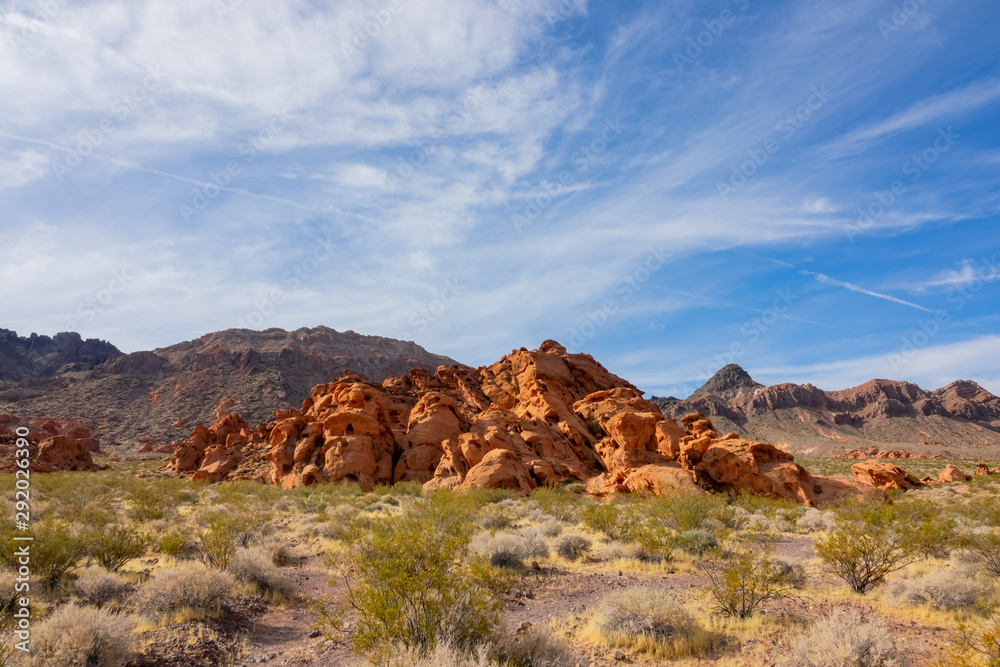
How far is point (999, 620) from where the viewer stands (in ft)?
20.0

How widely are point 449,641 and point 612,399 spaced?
3861cm

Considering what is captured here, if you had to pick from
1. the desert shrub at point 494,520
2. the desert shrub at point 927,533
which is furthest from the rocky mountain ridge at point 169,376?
the desert shrub at point 927,533

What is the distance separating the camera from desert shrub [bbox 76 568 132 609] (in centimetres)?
866

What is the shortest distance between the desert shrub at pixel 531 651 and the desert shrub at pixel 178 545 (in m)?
9.17

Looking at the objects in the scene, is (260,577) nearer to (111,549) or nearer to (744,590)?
(111,549)

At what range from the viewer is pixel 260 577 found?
10422mm

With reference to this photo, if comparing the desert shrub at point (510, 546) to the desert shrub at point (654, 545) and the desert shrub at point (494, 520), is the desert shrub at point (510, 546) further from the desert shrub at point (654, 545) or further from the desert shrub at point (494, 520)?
the desert shrub at point (494, 520)

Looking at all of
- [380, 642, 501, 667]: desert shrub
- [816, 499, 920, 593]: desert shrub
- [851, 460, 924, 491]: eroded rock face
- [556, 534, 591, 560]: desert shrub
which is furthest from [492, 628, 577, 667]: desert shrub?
[851, 460, 924, 491]: eroded rock face

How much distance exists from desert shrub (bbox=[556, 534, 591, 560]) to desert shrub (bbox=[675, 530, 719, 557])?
8.65 feet

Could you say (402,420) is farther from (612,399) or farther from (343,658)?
(343,658)

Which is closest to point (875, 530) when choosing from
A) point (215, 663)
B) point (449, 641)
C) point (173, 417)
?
point (449, 641)

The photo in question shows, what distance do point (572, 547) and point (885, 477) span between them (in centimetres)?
3050

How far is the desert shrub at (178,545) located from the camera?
11.5 meters

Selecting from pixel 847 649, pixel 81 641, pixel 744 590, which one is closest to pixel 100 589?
pixel 81 641
